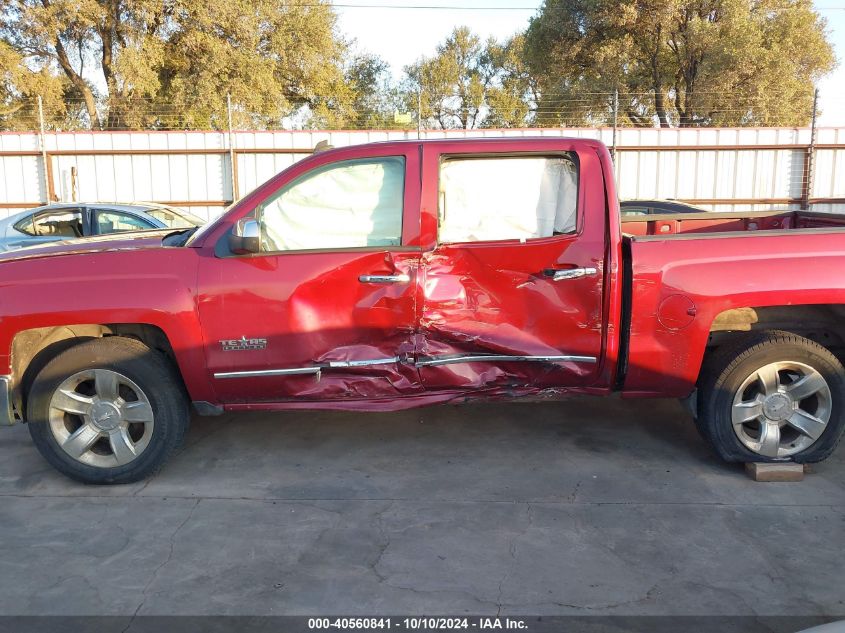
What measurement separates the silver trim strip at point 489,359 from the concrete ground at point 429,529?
2.39 feet

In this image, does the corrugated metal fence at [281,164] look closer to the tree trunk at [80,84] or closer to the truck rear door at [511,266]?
the tree trunk at [80,84]

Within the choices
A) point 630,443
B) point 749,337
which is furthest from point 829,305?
point 630,443

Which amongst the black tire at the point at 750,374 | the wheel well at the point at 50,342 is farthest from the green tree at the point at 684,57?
the wheel well at the point at 50,342

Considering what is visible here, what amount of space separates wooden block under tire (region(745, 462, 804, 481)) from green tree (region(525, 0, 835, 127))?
19.6m

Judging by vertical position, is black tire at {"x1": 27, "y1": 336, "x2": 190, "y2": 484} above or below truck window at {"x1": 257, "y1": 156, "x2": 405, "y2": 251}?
below

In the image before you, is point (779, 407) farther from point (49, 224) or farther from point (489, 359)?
point (49, 224)

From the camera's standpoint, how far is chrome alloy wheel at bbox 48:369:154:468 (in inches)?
164

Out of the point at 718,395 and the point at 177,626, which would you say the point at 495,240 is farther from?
the point at 177,626

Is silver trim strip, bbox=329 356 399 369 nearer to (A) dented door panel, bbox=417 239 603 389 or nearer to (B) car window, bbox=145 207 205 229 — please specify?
(A) dented door panel, bbox=417 239 603 389

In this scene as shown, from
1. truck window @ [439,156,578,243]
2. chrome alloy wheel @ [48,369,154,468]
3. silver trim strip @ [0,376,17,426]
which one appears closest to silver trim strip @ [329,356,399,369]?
truck window @ [439,156,578,243]

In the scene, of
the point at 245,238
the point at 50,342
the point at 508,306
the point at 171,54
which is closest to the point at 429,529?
the point at 508,306

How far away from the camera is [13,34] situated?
23.2 m

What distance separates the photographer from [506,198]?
4.29 m

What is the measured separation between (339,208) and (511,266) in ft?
3.57
